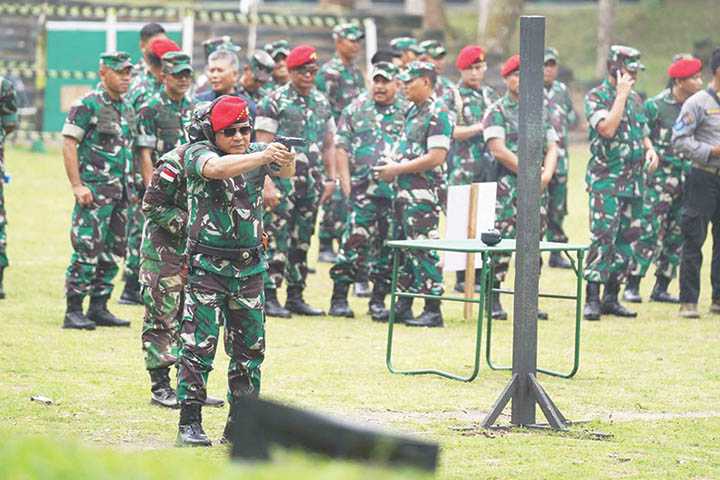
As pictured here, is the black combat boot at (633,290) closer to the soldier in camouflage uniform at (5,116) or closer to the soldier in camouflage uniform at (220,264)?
the soldier in camouflage uniform at (5,116)

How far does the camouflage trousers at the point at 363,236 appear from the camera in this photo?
46.3 feet

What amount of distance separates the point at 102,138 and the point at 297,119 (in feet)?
6.26

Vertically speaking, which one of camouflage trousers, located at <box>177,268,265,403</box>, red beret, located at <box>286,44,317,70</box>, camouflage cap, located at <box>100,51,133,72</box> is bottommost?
camouflage trousers, located at <box>177,268,265,403</box>

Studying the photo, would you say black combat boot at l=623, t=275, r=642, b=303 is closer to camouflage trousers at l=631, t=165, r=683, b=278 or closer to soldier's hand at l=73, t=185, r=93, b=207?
camouflage trousers at l=631, t=165, r=683, b=278

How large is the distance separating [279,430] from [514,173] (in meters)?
9.93

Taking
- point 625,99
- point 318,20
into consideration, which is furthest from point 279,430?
point 318,20

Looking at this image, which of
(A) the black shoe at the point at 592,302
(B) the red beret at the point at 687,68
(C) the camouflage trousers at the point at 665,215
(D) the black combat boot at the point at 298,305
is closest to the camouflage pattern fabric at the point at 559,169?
(C) the camouflage trousers at the point at 665,215

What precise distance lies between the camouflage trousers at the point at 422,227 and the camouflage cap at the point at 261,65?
→ 1.87m

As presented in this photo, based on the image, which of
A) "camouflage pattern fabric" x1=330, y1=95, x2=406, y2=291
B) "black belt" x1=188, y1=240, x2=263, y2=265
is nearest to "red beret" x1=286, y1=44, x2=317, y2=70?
"camouflage pattern fabric" x1=330, y1=95, x2=406, y2=291

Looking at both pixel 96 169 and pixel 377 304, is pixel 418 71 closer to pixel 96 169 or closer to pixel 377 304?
pixel 377 304

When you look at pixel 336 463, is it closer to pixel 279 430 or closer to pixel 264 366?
pixel 279 430

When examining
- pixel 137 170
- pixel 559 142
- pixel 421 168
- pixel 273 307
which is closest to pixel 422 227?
pixel 421 168

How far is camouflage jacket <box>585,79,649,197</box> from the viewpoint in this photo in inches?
566

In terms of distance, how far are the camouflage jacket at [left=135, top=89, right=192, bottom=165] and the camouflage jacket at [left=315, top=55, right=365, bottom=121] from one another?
3.50 meters
